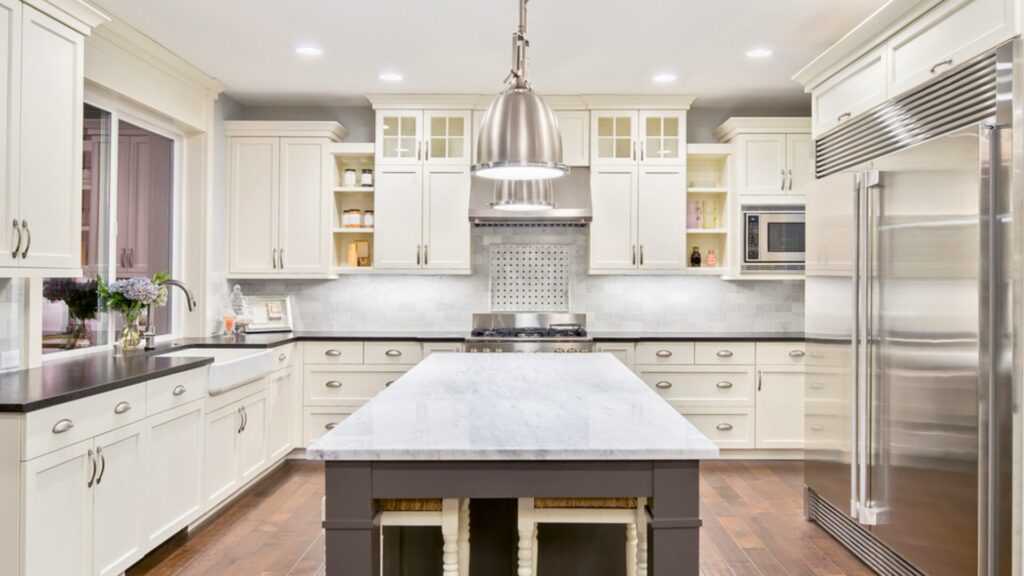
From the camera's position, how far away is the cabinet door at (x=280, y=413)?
4.48m

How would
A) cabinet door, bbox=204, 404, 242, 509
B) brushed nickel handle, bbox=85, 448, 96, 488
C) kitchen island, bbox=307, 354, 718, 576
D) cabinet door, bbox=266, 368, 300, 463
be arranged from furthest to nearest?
cabinet door, bbox=266, 368, 300, 463
cabinet door, bbox=204, 404, 242, 509
brushed nickel handle, bbox=85, 448, 96, 488
kitchen island, bbox=307, 354, 718, 576

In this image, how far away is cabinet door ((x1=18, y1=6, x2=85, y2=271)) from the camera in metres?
2.74

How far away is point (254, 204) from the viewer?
515 cm

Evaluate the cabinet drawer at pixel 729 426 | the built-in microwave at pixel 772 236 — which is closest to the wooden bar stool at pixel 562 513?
the cabinet drawer at pixel 729 426

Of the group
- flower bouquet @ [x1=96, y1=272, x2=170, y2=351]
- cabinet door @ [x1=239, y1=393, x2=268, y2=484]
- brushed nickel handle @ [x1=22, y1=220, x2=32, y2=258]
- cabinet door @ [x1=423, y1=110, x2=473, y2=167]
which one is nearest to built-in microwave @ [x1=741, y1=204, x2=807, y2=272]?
cabinet door @ [x1=423, y1=110, x2=473, y2=167]

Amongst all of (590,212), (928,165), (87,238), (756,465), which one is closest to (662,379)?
(756,465)

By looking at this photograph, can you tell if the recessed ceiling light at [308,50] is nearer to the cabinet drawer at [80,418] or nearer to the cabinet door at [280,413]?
the cabinet door at [280,413]

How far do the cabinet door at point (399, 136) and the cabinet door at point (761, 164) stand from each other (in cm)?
241

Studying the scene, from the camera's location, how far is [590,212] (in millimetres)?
4996

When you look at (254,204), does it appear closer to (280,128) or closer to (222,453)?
(280,128)

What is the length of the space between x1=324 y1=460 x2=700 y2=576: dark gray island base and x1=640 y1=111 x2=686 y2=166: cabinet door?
3.79m

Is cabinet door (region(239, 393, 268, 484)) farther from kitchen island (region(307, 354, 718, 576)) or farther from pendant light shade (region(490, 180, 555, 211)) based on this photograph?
kitchen island (region(307, 354, 718, 576))

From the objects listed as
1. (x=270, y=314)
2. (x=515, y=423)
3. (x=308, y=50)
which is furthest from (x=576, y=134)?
(x=515, y=423)

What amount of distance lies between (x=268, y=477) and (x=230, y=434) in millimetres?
863
